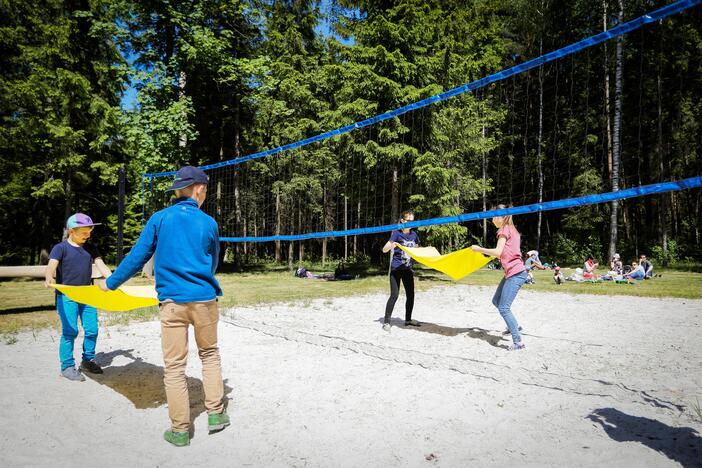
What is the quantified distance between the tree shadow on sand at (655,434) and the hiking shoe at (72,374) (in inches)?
179

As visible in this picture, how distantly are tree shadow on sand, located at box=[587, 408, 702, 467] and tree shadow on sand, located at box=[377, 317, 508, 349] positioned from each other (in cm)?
219

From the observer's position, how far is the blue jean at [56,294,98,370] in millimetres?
4105

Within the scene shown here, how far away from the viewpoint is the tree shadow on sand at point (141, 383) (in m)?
3.64

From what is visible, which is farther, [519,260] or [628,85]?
[628,85]

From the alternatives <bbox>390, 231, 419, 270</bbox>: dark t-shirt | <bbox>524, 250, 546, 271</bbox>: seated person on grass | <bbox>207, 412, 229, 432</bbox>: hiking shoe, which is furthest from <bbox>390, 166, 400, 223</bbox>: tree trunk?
<bbox>207, 412, 229, 432</bbox>: hiking shoe

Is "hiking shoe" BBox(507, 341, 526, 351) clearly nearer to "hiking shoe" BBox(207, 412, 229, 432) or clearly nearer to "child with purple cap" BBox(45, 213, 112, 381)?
"hiking shoe" BBox(207, 412, 229, 432)

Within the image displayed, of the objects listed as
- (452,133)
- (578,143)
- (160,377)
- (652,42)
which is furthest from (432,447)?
(578,143)

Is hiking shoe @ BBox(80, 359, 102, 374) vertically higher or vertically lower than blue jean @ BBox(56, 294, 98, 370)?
lower

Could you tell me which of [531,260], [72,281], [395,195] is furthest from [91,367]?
[531,260]

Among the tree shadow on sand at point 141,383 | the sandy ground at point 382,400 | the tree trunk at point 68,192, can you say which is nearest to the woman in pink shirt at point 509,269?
the sandy ground at point 382,400

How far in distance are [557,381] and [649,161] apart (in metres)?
23.3

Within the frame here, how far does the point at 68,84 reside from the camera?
17.8 metres

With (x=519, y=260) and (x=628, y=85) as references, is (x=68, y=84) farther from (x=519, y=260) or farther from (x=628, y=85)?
(x=628, y=85)

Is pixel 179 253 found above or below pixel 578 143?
below
